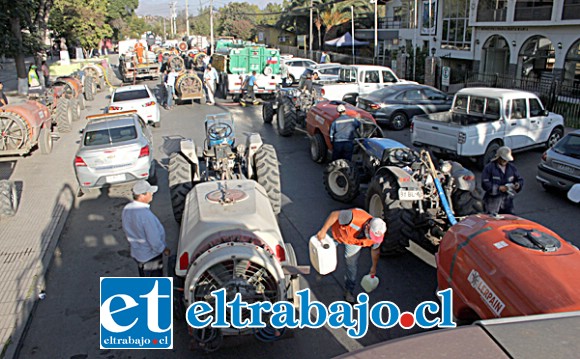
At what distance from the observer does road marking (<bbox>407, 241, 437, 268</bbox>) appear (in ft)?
23.6

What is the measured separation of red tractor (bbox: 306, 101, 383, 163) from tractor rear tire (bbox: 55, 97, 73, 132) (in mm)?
9158

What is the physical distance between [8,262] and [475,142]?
31.8ft

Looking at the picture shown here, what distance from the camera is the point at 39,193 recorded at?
10.8m

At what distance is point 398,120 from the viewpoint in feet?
54.7

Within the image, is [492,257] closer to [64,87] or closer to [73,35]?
[64,87]

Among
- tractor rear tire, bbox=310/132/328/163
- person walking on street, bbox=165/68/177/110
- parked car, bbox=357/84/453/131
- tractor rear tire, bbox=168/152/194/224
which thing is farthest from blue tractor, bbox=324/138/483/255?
person walking on street, bbox=165/68/177/110

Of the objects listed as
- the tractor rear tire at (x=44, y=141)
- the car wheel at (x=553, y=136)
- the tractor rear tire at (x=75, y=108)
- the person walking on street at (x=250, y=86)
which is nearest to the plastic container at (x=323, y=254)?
the car wheel at (x=553, y=136)

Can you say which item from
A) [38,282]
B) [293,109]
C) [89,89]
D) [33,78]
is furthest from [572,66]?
[33,78]

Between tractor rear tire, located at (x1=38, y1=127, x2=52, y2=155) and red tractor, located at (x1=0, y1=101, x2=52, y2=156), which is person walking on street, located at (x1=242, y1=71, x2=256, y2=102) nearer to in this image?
tractor rear tire, located at (x1=38, y1=127, x2=52, y2=155)

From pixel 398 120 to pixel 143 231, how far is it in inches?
496

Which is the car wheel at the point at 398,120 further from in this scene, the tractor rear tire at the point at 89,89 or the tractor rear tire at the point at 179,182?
the tractor rear tire at the point at 89,89

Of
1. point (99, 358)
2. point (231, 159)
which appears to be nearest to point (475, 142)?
point (231, 159)

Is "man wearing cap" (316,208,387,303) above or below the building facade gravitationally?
below

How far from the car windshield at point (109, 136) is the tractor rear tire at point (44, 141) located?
4.09m
